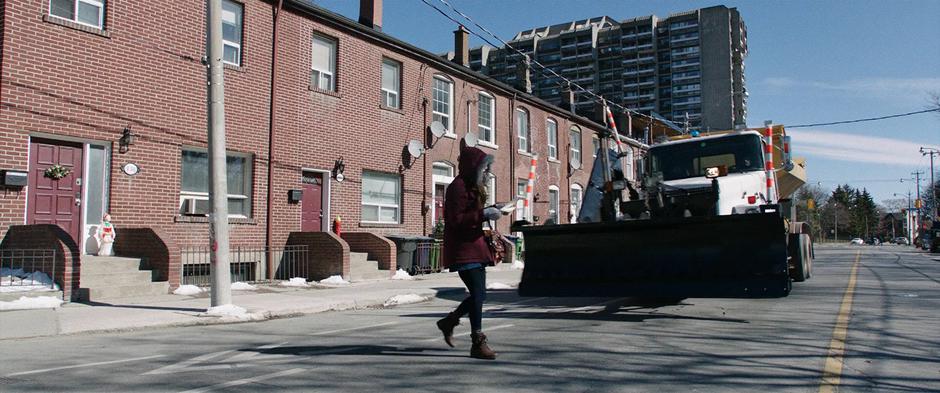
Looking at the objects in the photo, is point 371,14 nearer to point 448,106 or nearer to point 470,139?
point 448,106

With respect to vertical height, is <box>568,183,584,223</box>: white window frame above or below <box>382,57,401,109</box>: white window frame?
below

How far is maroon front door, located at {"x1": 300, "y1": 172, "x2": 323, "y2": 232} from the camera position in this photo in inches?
643

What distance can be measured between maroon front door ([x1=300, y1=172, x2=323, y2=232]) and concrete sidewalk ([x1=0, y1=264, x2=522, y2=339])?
100 inches

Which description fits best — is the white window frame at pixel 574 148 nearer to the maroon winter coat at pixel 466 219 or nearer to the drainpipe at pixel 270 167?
the drainpipe at pixel 270 167

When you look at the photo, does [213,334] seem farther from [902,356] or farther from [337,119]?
[337,119]

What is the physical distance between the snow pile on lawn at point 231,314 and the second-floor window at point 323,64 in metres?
8.23

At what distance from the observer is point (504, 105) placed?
24547 mm

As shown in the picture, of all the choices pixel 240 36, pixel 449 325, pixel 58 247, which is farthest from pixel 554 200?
pixel 449 325

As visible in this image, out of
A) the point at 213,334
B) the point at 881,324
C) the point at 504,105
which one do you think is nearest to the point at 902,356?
the point at 881,324

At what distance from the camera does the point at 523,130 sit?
26297mm

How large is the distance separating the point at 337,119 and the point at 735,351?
12.9 metres

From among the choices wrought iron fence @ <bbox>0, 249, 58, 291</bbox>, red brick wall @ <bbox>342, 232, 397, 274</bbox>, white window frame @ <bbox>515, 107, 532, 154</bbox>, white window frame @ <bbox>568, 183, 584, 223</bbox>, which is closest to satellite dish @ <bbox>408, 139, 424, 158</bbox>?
red brick wall @ <bbox>342, 232, 397, 274</bbox>

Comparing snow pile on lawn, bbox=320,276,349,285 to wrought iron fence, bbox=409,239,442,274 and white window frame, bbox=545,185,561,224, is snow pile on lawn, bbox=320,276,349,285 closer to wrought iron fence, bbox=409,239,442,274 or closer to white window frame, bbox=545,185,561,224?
wrought iron fence, bbox=409,239,442,274

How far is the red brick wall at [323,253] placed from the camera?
1497cm
